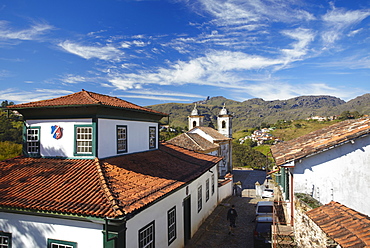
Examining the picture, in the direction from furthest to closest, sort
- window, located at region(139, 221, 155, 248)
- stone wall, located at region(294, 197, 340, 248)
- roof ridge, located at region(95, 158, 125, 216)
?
1. window, located at region(139, 221, 155, 248)
2. roof ridge, located at region(95, 158, 125, 216)
3. stone wall, located at region(294, 197, 340, 248)

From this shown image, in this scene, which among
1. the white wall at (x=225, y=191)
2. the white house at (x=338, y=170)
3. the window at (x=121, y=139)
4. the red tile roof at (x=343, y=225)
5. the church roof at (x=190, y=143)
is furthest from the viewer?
the church roof at (x=190, y=143)

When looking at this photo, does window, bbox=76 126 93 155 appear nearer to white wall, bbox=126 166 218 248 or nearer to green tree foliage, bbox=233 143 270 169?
white wall, bbox=126 166 218 248

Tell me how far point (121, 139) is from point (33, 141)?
12.2ft

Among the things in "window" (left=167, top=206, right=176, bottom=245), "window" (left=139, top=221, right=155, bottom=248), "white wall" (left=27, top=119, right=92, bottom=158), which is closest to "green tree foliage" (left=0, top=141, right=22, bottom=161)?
"white wall" (left=27, top=119, right=92, bottom=158)

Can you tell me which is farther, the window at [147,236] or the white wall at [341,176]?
the white wall at [341,176]

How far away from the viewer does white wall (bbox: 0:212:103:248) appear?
22.8ft

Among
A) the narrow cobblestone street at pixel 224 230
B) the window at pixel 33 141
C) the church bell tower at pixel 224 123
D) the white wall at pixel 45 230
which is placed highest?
the church bell tower at pixel 224 123

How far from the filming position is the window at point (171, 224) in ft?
33.3

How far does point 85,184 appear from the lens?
816 centimetres

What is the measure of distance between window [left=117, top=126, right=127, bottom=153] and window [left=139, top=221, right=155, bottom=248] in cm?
399

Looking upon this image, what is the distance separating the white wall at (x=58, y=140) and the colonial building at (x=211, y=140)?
45.0 feet

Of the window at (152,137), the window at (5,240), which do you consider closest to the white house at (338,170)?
the window at (152,137)

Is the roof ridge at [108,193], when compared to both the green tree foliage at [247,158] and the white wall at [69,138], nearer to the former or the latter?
the white wall at [69,138]

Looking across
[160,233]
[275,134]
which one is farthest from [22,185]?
[275,134]
